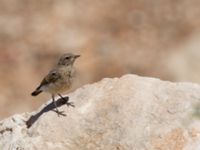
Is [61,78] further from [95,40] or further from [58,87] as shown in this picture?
[95,40]

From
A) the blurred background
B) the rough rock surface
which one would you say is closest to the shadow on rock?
the rough rock surface

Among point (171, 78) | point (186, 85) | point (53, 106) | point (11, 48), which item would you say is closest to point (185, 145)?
point (186, 85)

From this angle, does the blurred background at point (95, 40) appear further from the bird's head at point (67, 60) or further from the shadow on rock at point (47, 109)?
the shadow on rock at point (47, 109)

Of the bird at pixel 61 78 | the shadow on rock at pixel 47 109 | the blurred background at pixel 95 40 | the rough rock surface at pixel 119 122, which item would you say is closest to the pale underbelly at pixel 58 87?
the bird at pixel 61 78

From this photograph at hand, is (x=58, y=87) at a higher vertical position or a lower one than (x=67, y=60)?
lower

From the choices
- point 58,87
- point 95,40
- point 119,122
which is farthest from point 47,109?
point 95,40

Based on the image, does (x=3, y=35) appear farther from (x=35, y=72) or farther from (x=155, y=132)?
(x=155, y=132)
